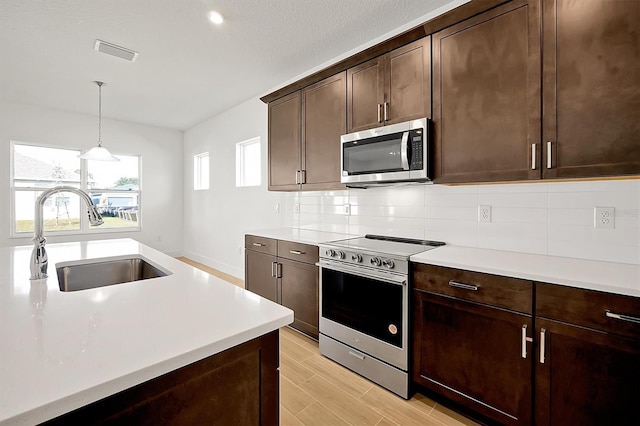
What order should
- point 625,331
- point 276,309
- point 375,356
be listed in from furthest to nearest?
1. point 375,356
2. point 625,331
3. point 276,309

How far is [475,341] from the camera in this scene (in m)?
1.66

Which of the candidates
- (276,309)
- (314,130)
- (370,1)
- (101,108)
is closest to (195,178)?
(101,108)

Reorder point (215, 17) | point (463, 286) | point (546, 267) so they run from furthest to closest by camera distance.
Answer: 1. point (215, 17)
2. point (463, 286)
3. point (546, 267)

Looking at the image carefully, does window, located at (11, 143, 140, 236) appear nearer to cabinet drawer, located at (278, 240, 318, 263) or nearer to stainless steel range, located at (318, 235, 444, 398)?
cabinet drawer, located at (278, 240, 318, 263)

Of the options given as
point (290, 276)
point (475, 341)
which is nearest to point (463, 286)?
point (475, 341)

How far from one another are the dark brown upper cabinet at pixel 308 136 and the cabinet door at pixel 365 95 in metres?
0.08

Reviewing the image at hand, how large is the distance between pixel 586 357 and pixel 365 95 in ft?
7.01

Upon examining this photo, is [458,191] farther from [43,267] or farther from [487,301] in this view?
[43,267]

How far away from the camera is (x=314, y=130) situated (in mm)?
2891

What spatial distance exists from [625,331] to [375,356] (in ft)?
4.33

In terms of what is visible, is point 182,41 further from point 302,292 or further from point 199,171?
point 199,171

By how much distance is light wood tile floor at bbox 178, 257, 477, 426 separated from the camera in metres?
1.75

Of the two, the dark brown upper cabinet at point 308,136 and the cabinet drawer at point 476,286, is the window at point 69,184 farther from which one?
the cabinet drawer at point 476,286

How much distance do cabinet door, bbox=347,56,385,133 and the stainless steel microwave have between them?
11 centimetres
